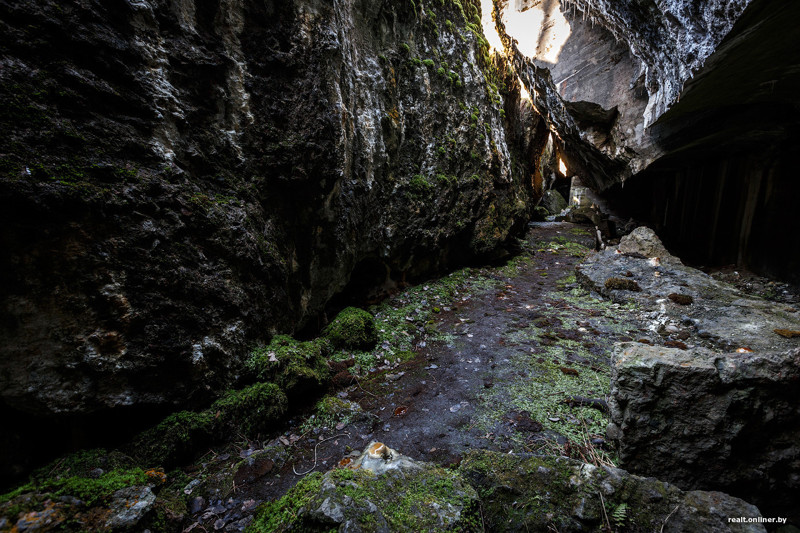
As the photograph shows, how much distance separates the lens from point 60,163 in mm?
2449

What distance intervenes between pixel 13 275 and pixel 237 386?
2133 mm

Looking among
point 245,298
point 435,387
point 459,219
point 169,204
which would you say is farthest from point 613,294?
point 169,204

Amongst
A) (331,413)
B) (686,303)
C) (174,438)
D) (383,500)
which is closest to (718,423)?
(383,500)

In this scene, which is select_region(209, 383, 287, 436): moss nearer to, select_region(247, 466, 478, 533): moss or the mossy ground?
the mossy ground

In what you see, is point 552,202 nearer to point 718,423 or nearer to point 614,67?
point 614,67

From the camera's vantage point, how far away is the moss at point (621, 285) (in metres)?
6.70

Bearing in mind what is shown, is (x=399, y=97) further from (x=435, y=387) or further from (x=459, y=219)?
(x=435, y=387)

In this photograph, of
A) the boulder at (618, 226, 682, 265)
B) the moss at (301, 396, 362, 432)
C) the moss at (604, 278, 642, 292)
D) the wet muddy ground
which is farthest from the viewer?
the boulder at (618, 226, 682, 265)

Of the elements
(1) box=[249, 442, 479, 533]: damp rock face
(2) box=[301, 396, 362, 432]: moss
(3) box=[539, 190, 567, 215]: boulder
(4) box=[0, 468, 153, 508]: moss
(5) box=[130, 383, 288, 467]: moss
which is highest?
(3) box=[539, 190, 567, 215]: boulder

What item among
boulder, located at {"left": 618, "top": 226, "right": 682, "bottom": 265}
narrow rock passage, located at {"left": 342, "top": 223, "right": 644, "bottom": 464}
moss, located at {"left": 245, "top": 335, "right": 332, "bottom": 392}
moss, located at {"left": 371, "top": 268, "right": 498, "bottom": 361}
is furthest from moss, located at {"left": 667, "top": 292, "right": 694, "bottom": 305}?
moss, located at {"left": 245, "top": 335, "right": 332, "bottom": 392}

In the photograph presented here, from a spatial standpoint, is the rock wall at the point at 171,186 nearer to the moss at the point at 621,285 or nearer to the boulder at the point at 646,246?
the moss at the point at 621,285

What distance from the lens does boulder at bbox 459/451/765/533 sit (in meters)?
1.64

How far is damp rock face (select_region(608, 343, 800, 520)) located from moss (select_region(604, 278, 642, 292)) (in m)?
4.95

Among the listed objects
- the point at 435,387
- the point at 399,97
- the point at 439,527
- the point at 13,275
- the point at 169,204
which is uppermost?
the point at 399,97
